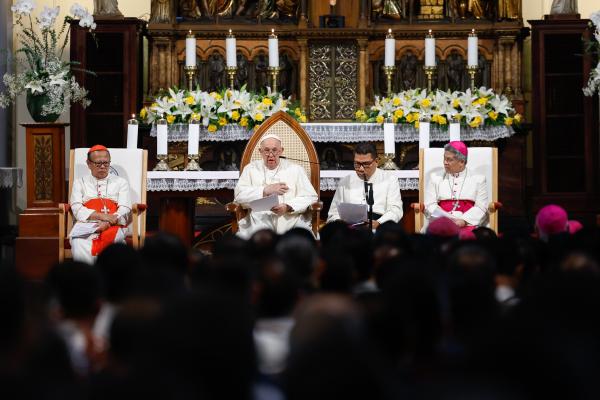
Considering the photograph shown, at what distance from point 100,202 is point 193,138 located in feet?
4.76

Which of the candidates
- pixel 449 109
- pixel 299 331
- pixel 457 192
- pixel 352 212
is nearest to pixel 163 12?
pixel 449 109

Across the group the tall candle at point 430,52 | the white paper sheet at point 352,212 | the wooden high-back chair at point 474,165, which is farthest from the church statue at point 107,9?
the white paper sheet at point 352,212

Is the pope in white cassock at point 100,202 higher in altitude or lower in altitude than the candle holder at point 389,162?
lower

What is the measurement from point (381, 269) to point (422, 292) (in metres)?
1.04

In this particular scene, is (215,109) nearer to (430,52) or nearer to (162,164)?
(162,164)

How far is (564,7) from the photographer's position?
523 inches

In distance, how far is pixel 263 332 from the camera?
3.46m

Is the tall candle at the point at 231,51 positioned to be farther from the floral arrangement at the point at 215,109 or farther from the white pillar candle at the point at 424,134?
the white pillar candle at the point at 424,134

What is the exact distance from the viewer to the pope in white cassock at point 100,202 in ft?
29.0

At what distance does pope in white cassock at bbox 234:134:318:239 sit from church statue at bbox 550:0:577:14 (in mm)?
5338

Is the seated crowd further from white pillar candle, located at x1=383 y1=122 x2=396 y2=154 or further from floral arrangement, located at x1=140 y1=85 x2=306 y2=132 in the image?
floral arrangement, located at x1=140 y1=85 x2=306 y2=132

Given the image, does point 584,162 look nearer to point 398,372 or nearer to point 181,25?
point 181,25

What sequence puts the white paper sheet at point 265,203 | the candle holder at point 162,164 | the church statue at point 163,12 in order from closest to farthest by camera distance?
1. the white paper sheet at point 265,203
2. the candle holder at point 162,164
3. the church statue at point 163,12

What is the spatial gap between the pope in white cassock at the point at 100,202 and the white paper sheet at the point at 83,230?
1.2 inches
